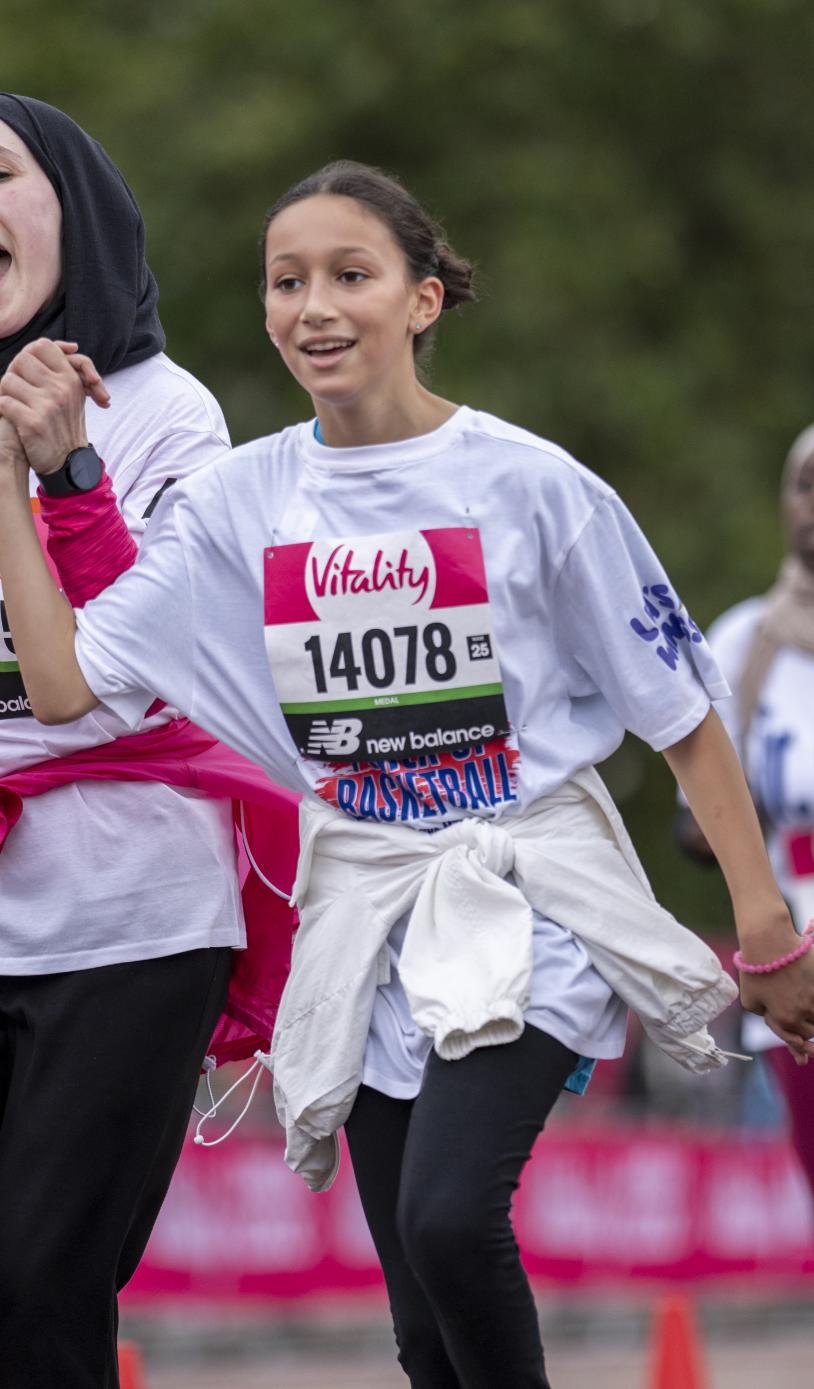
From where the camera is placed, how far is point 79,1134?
4.01m

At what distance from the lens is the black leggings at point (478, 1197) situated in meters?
3.61

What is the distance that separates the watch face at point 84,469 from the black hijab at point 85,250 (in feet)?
1.14

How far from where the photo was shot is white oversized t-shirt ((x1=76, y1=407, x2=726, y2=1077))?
12.6ft

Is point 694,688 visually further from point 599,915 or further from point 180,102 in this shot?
point 180,102

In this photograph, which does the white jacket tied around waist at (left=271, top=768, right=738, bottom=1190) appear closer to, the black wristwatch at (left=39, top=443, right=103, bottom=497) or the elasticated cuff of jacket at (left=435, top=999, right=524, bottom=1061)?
the elasticated cuff of jacket at (left=435, top=999, right=524, bottom=1061)

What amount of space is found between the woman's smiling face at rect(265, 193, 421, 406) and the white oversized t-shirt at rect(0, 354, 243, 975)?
421 millimetres

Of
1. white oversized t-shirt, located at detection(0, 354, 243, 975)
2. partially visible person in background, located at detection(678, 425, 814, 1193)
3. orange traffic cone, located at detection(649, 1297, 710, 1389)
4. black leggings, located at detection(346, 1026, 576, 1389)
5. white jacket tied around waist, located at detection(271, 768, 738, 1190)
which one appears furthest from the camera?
orange traffic cone, located at detection(649, 1297, 710, 1389)

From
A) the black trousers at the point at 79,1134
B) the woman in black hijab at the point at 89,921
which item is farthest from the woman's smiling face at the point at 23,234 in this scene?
the black trousers at the point at 79,1134

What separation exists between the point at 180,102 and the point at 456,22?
2155mm

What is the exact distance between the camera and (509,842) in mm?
3832

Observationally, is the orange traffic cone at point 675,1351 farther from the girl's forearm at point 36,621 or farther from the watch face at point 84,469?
the watch face at point 84,469

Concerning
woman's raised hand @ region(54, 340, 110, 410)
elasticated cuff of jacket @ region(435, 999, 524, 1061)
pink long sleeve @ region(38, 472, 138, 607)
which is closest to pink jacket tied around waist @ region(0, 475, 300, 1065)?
pink long sleeve @ region(38, 472, 138, 607)

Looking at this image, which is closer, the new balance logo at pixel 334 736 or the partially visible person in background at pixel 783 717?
the new balance logo at pixel 334 736

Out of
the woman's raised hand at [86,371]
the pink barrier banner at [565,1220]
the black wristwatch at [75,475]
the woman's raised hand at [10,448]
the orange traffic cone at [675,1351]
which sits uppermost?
the woman's raised hand at [86,371]
